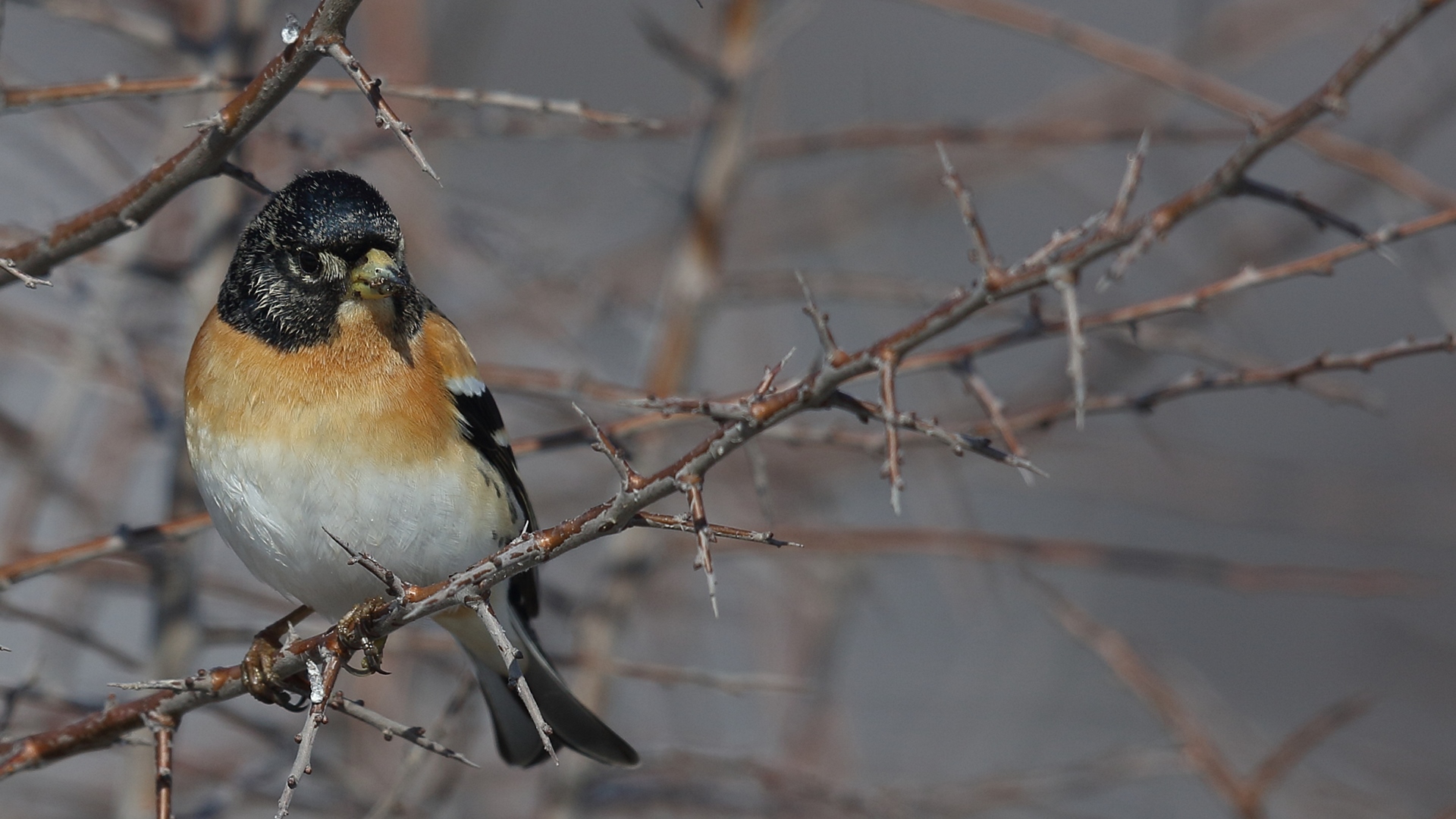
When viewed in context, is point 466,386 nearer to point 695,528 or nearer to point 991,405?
point 991,405

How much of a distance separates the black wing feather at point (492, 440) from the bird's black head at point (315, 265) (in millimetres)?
268

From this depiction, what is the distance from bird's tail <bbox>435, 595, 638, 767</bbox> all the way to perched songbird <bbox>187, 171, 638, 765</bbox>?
13 mm

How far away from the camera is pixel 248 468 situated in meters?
3.48

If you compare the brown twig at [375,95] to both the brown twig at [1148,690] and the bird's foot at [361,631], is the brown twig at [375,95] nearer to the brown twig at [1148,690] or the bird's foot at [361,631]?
the bird's foot at [361,631]

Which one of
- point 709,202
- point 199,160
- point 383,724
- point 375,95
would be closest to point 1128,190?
point 375,95

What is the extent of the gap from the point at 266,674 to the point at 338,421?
0.69 meters

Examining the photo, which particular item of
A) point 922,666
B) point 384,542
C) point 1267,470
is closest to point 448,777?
point 384,542

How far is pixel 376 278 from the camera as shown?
3.49 metres

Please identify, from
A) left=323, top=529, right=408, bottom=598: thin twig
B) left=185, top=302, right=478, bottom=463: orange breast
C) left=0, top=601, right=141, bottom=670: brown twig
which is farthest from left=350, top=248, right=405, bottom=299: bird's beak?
left=0, top=601, right=141, bottom=670: brown twig

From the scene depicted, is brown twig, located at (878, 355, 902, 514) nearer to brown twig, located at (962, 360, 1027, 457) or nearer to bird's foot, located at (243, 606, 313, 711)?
brown twig, located at (962, 360, 1027, 457)

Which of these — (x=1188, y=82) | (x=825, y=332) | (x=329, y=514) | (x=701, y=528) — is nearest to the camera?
(x=701, y=528)

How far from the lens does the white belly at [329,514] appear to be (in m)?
3.46

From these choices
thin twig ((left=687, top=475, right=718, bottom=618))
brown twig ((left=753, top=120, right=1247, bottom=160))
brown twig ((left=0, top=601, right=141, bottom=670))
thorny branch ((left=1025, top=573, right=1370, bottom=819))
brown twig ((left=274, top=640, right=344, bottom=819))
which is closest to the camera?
thin twig ((left=687, top=475, right=718, bottom=618))

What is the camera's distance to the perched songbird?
11.4 ft
